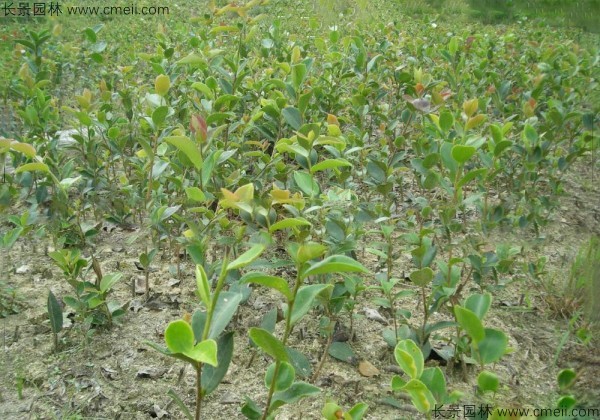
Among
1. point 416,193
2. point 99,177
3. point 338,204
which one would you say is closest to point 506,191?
point 416,193

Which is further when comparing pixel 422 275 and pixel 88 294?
pixel 88 294

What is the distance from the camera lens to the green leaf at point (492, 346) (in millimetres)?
1182

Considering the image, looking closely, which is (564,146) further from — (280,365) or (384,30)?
(280,365)

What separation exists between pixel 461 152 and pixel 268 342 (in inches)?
33.7

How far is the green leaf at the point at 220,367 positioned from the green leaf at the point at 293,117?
3.72 ft

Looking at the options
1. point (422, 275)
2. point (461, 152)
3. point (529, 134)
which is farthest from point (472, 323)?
point (529, 134)

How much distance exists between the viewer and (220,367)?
1.22 metres

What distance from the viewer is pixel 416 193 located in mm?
2943

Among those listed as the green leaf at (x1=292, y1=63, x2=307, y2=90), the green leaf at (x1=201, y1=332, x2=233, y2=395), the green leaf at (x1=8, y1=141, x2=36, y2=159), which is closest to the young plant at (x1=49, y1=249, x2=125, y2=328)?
the green leaf at (x1=8, y1=141, x2=36, y2=159)

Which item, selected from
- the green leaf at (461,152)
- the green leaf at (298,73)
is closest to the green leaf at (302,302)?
the green leaf at (461,152)

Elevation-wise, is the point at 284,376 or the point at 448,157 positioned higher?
the point at 448,157

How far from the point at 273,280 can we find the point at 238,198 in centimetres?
38

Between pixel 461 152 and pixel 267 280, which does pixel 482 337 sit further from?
pixel 461 152

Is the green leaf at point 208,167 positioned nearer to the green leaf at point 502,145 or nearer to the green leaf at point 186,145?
the green leaf at point 186,145
